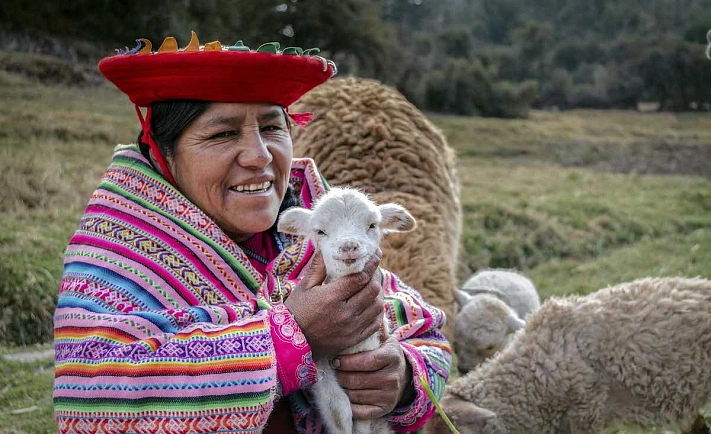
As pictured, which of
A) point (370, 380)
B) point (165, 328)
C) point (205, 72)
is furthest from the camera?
point (370, 380)

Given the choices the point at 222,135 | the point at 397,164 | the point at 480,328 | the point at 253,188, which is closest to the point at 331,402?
the point at 253,188

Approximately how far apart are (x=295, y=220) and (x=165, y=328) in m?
0.52

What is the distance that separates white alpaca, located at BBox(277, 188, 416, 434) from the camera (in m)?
2.05

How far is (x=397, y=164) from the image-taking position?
457cm

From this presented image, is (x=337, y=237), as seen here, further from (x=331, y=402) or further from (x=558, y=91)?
(x=558, y=91)

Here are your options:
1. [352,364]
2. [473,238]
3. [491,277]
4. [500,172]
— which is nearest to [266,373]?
[352,364]

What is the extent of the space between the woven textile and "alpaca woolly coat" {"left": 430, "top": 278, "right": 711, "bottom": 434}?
132 cm

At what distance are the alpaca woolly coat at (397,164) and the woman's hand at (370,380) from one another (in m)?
1.64

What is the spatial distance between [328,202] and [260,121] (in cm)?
36

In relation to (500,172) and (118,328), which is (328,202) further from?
(500,172)

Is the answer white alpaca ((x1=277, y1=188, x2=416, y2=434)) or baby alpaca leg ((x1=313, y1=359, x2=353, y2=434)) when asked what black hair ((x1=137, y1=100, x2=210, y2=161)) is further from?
baby alpaca leg ((x1=313, y1=359, x2=353, y2=434))

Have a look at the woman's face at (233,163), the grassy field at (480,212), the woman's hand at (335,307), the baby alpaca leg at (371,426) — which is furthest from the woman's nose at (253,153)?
the grassy field at (480,212)

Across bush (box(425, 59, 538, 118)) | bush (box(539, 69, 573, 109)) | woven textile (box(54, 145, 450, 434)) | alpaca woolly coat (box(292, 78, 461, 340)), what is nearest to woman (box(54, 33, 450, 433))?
woven textile (box(54, 145, 450, 434))

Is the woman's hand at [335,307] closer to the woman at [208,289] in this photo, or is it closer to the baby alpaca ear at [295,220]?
the woman at [208,289]
